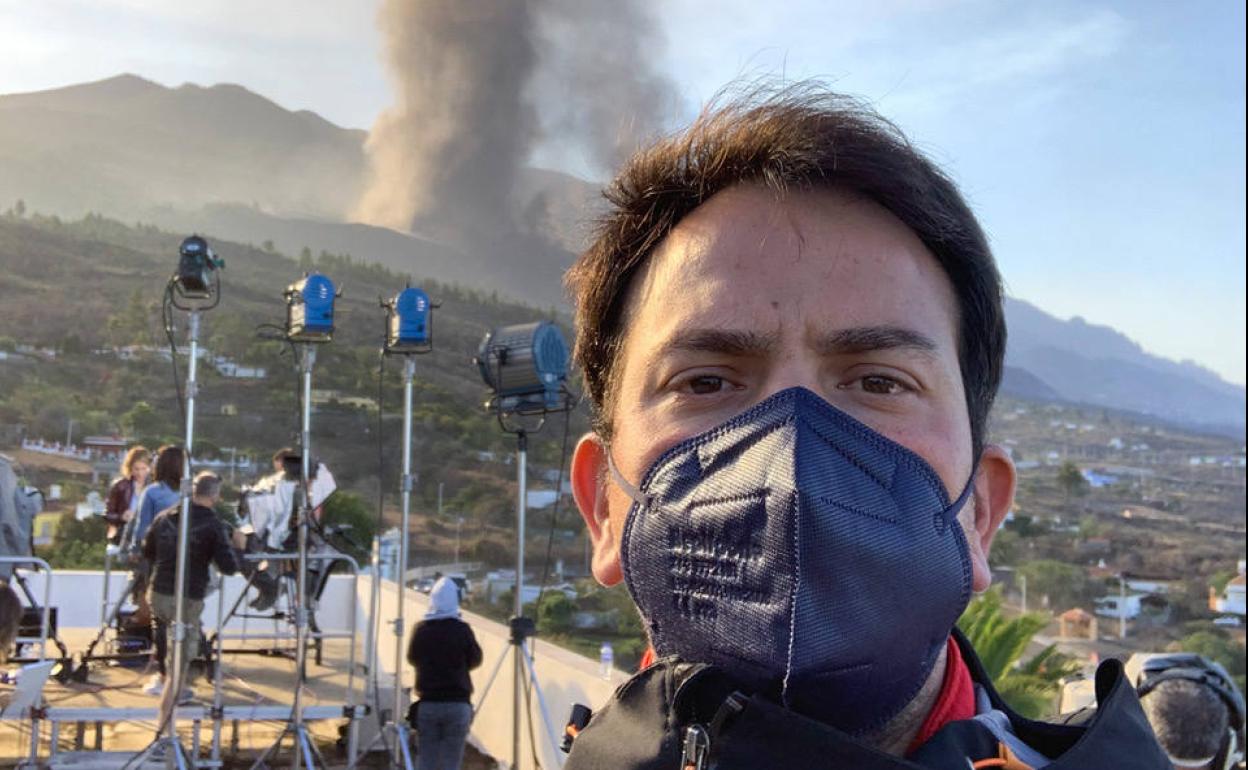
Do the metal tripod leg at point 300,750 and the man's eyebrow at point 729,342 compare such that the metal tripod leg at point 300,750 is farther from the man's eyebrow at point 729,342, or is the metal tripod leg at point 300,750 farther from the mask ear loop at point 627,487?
the man's eyebrow at point 729,342

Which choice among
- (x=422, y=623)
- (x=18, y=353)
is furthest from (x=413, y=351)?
(x=18, y=353)

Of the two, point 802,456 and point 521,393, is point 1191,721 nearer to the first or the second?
point 802,456

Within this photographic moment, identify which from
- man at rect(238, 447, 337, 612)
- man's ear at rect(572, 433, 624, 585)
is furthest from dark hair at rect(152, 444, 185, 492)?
man's ear at rect(572, 433, 624, 585)

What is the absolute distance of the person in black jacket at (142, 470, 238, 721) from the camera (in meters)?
5.34

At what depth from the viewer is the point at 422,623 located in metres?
4.88

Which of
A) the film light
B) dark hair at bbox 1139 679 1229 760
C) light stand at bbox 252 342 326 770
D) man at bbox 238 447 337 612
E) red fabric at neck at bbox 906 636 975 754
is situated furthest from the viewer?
man at bbox 238 447 337 612

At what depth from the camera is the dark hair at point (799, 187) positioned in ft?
3.24

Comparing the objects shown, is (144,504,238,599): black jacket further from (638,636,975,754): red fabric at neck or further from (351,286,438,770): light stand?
(638,636,975,754): red fabric at neck

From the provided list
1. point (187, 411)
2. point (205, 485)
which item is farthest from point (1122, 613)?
point (187, 411)

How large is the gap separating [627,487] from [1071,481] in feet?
98.0

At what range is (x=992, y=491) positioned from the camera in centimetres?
102

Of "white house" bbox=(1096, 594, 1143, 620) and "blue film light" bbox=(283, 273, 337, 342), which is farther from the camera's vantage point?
"white house" bbox=(1096, 594, 1143, 620)

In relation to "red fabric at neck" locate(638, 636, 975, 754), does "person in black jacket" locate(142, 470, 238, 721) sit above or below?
below

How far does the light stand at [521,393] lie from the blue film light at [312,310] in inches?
27.8
